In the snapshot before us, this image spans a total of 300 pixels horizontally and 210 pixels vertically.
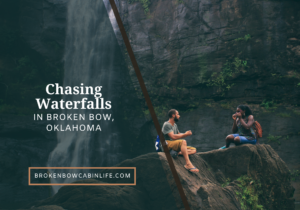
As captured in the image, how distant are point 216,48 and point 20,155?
13.7m

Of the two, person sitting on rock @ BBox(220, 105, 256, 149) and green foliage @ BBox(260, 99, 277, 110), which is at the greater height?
green foliage @ BBox(260, 99, 277, 110)

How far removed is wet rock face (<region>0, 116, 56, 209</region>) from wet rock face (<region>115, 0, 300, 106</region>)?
8.11m

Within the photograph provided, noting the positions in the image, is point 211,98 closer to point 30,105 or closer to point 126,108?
point 126,108

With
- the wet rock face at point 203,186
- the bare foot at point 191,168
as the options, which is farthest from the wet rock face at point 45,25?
the bare foot at point 191,168

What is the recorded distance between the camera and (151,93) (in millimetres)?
15445

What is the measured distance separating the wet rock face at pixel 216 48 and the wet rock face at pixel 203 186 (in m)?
7.23

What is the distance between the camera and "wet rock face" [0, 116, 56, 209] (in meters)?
14.7

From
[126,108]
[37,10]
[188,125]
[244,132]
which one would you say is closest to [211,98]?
[188,125]

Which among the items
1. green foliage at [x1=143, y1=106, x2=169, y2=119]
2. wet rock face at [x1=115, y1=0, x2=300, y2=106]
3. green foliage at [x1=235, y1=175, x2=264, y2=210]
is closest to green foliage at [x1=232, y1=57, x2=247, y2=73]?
wet rock face at [x1=115, y1=0, x2=300, y2=106]

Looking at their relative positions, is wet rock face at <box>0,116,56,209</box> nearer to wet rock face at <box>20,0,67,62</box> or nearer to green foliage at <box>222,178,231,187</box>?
wet rock face at <box>20,0,67,62</box>

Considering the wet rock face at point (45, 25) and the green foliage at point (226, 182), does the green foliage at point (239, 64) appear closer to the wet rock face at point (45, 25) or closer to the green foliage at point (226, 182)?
the green foliage at point (226, 182)

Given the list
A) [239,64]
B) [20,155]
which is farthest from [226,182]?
[20,155]

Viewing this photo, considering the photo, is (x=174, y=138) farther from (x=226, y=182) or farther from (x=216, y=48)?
(x=216, y=48)

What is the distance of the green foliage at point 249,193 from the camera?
5.01 meters
